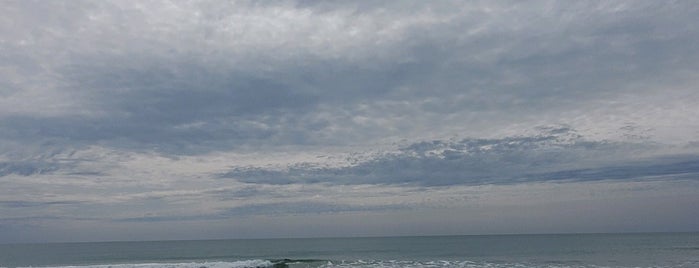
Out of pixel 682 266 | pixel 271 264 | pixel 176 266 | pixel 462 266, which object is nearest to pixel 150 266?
pixel 176 266

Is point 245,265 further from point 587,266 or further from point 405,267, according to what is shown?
point 587,266

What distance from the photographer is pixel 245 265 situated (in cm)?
4203

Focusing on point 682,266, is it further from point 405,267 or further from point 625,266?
point 405,267

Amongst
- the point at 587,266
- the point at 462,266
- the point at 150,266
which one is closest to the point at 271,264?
the point at 150,266

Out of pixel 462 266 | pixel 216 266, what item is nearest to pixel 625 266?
pixel 462 266

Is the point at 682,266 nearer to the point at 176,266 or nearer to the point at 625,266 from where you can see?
the point at 625,266

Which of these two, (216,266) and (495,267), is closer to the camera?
(216,266)

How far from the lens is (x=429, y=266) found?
44.2 metres

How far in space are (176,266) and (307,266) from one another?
36.0 feet

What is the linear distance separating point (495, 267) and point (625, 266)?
11553 mm

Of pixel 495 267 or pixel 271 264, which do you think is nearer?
pixel 271 264

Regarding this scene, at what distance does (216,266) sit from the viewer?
137 feet

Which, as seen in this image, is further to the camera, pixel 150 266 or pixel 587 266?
pixel 587 266

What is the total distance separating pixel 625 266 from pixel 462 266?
14.7 meters
